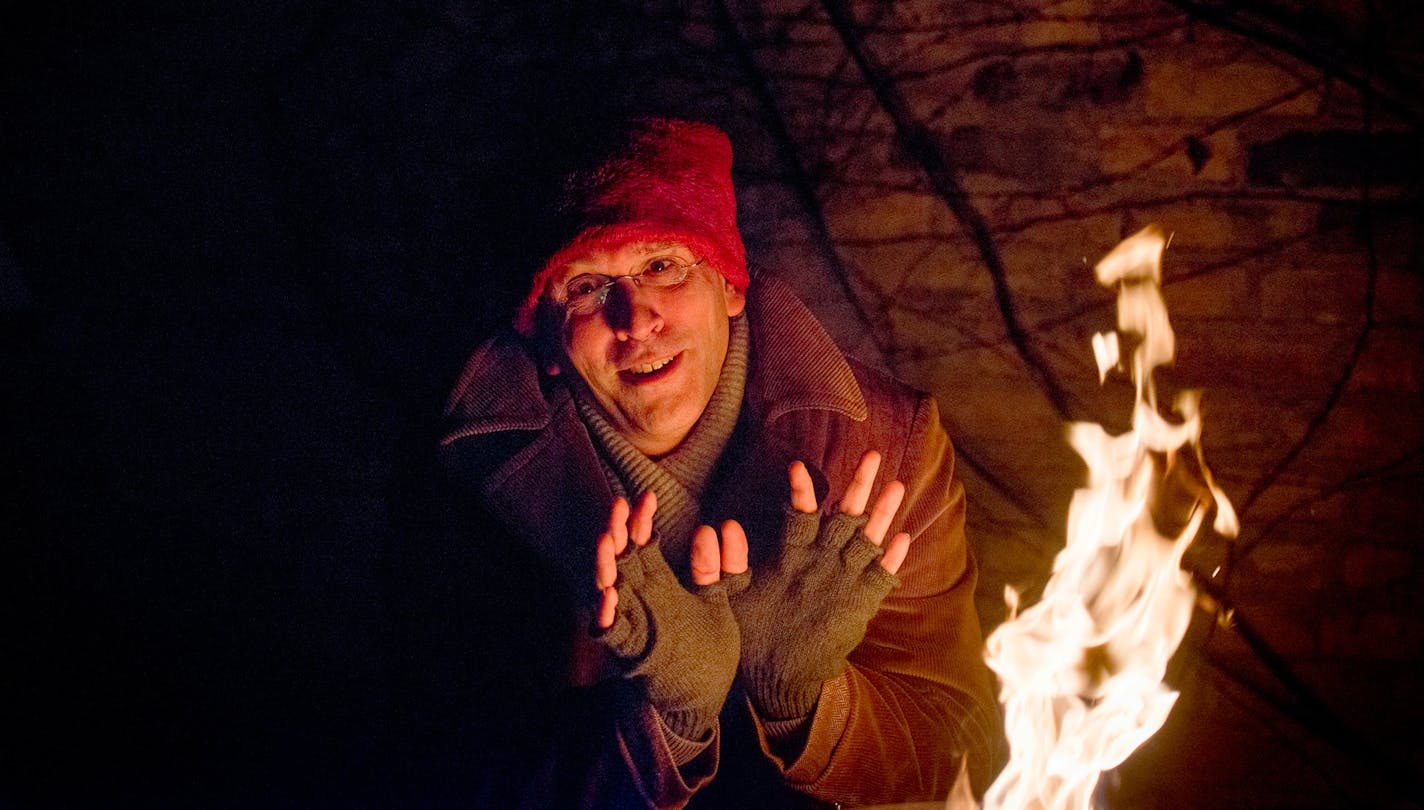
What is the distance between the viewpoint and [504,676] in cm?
242

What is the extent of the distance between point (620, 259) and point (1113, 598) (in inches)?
87.2

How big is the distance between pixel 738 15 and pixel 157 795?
4.57m

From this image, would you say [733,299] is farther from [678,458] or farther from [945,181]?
[945,181]

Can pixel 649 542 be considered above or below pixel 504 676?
above

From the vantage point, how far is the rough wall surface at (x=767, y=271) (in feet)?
8.81

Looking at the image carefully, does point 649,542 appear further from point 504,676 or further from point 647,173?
point 647,173

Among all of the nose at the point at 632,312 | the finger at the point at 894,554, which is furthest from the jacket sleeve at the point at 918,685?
the nose at the point at 632,312

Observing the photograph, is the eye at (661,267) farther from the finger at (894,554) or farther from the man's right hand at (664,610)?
the finger at (894,554)

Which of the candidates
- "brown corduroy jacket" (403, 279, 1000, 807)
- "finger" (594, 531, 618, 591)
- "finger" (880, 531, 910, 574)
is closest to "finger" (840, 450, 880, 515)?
"finger" (880, 531, 910, 574)

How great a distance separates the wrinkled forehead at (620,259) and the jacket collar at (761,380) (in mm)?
413

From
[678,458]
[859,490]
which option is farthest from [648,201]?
[859,490]

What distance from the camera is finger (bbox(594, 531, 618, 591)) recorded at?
77.1 inches

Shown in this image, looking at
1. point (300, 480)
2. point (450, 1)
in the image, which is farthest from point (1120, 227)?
point (300, 480)

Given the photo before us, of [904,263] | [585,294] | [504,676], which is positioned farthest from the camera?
[904,263]
